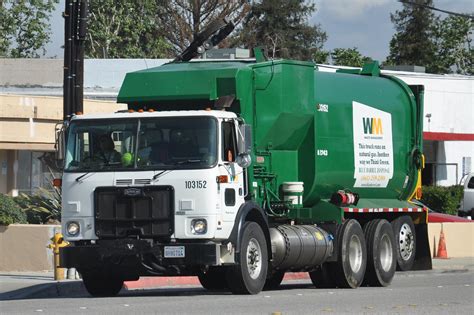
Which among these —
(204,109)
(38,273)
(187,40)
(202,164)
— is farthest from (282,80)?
(187,40)

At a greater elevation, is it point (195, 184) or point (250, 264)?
point (195, 184)

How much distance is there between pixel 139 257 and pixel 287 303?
233cm

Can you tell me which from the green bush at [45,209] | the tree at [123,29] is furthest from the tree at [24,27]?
the green bush at [45,209]

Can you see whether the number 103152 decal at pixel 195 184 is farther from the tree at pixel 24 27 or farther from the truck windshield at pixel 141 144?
the tree at pixel 24 27

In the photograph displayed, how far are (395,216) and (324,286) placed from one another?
2.71m

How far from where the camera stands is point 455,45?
81.3 meters

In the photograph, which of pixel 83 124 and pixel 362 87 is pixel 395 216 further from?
pixel 83 124

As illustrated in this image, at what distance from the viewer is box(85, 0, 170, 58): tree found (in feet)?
236

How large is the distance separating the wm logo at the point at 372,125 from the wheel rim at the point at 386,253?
1.92m

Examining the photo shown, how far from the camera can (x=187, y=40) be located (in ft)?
235

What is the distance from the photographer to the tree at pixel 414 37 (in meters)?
82.8

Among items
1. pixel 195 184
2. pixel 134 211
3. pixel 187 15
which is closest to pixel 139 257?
pixel 134 211

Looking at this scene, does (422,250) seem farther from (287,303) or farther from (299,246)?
(287,303)

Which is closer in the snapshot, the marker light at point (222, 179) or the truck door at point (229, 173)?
the marker light at point (222, 179)
